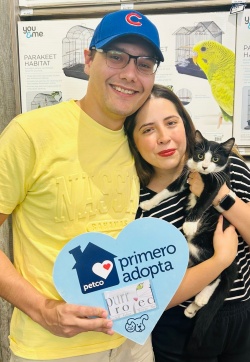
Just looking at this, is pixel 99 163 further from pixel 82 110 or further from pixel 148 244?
pixel 148 244

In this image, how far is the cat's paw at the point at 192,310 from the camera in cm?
108

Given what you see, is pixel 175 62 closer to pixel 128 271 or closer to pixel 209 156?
pixel 209 156

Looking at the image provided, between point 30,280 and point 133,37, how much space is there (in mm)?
784

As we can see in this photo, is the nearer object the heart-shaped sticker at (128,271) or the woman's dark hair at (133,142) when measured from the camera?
the heart-shaped sticker at (128,271)

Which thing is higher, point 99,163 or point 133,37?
point 133,37

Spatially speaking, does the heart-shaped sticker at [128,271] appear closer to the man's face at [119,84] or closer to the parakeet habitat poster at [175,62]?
the man's face at [119,84]

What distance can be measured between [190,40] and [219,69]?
192 millimetres

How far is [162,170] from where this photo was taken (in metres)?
1.18

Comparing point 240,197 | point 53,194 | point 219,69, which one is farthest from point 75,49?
point 240,197

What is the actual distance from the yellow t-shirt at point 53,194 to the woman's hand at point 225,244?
0.94 ft

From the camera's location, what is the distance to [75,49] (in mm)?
1658

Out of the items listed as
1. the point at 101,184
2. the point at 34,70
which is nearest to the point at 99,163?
the point at 101,184

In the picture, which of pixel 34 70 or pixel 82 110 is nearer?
pixel 82 110

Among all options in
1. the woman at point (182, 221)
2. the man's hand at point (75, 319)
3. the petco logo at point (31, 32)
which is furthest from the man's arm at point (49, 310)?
the petco logo at point (31, 32)
